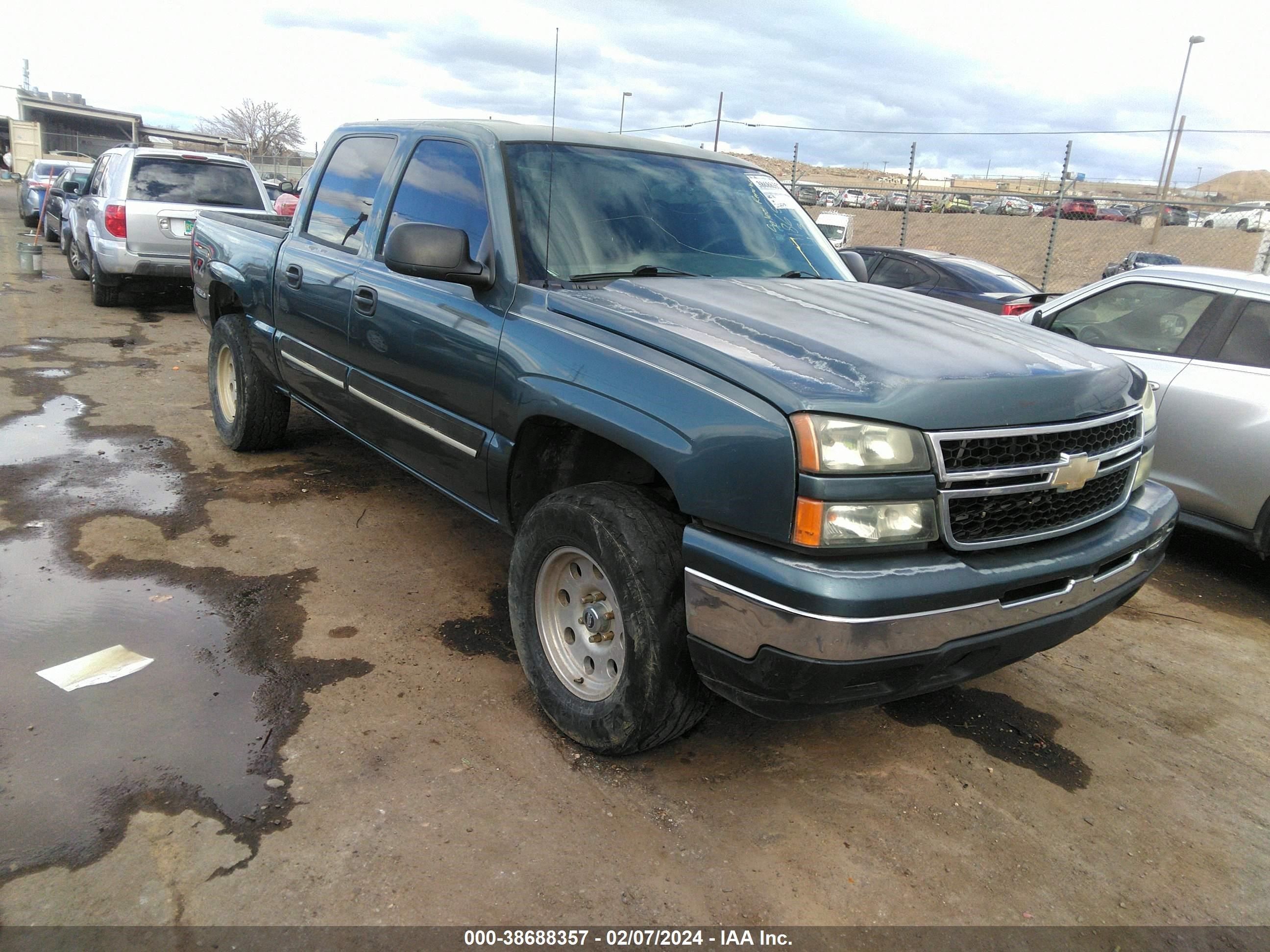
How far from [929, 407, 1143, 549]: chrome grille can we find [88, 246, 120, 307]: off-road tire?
36.0ft

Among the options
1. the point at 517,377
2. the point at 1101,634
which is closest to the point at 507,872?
the point at 517,377

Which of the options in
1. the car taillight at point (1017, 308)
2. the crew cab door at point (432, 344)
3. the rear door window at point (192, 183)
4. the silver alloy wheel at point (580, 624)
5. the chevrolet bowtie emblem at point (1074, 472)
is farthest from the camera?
the rear door window at point (192, 183)

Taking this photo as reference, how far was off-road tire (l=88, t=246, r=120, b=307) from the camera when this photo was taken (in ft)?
34.7

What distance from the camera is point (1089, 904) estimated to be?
243 centimetres

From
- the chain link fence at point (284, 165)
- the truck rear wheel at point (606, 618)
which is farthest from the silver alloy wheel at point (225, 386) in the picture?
the chain link fence at point (284, 165)

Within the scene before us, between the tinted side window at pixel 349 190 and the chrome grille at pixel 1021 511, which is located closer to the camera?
the chrome grille at pixel 1021 511

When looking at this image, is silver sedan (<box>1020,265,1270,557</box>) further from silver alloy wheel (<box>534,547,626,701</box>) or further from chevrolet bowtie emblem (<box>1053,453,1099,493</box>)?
silver alloy wheel (<box>534,547,626,701</box>)

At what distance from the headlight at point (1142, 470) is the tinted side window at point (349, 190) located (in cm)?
327

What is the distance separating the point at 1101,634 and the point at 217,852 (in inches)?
147

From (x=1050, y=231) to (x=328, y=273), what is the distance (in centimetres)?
2082

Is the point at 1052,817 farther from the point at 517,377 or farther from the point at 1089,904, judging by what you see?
the point at 517,377

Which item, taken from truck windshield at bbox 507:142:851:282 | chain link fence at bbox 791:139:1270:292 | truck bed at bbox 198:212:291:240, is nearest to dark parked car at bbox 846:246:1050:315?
truck windshield at bbox 507:142:851:282

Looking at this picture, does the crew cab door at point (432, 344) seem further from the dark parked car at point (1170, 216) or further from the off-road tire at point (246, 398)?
the dark parked car at point (1170, 216)

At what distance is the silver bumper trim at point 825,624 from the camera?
7.06 ft
